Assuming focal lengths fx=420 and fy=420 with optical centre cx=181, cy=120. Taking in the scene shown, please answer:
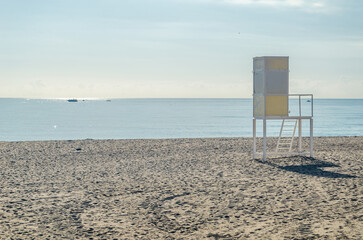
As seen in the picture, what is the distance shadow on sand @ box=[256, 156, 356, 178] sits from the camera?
12.2 meters

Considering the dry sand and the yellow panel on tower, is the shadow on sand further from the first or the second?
the yellow panel on tower

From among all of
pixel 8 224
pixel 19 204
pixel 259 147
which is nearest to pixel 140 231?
pixel 8 224

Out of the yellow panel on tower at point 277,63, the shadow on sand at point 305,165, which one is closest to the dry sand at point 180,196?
the shadow on sand at point 305,165

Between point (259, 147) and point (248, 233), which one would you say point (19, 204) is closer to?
point (248, 233)

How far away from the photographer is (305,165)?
14188 millimetres

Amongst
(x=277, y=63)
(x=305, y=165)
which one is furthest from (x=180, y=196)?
(x=277, y=63)

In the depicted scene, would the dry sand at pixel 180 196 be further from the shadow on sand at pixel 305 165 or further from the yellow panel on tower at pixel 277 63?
the yellow panel on tower at pixel 277 63

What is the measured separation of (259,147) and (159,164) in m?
6.95

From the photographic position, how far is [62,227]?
734 cm

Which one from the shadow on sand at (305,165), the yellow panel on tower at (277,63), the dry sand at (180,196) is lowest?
the shadow on sand at (305,165)

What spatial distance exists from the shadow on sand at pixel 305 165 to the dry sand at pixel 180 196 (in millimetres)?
32

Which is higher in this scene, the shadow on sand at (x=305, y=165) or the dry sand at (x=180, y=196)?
the dry sand at (x=180, y=196)

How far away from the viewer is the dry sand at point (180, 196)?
712 cm

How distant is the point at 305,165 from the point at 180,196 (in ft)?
20.6
